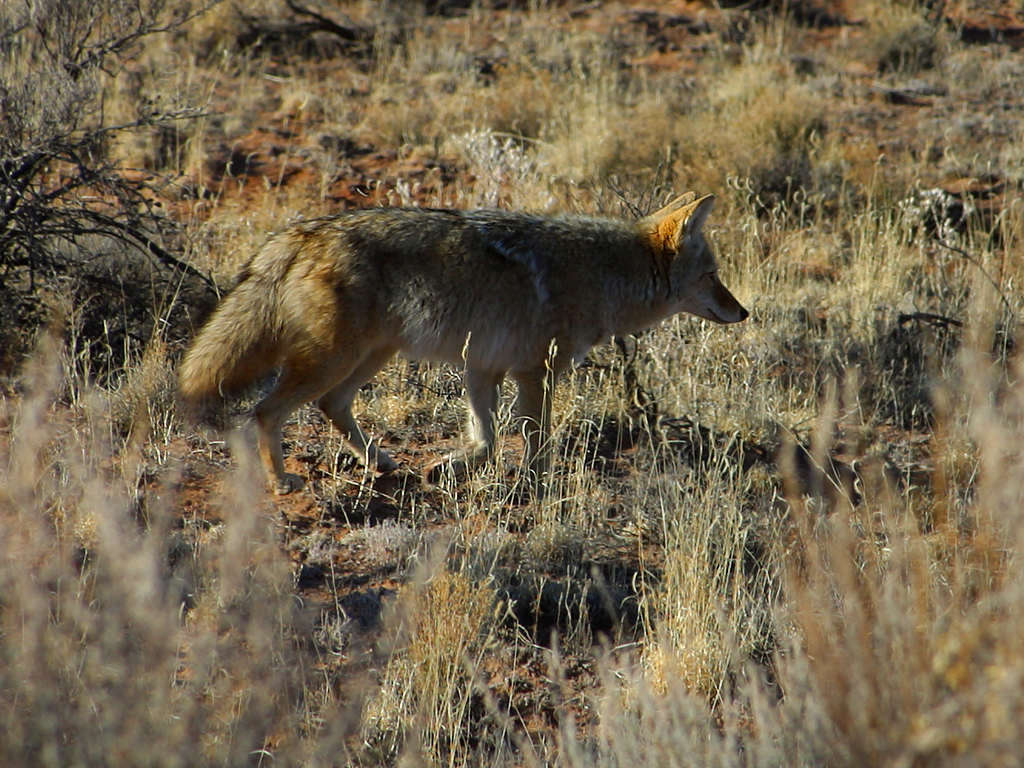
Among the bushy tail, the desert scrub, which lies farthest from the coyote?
the desert scrub

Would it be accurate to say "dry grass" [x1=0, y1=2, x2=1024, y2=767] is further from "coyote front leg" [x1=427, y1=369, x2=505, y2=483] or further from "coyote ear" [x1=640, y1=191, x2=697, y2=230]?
"coyote ear" [x1=640, y1=191, x2=697, y2=230]

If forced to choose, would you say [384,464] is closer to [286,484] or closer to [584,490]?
[286,484]

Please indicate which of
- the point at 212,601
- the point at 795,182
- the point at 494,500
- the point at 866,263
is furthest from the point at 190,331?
the point at 795,182

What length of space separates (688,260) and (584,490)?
1.69m

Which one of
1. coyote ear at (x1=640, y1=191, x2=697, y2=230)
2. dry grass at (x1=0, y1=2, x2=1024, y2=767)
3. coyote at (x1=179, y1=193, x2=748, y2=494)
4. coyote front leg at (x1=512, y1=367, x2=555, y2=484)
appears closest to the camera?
dry grass at (x1=0, y1=2, x2=1024, y2=767)

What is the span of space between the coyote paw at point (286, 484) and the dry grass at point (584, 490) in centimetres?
9

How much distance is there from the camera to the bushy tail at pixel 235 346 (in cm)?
586

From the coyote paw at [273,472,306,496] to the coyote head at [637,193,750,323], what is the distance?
2.45 m

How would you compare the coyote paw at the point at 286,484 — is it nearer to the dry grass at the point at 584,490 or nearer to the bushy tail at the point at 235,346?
the dry grass at the point at 584,490

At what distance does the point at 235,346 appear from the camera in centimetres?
587

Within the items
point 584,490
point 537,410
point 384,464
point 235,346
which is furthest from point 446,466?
point 235,346

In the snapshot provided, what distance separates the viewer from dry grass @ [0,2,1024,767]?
309cm

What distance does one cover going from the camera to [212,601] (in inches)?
165

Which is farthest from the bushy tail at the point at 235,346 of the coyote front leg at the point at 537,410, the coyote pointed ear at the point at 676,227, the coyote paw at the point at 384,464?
the coyote pointed ear at the point at 676,227
